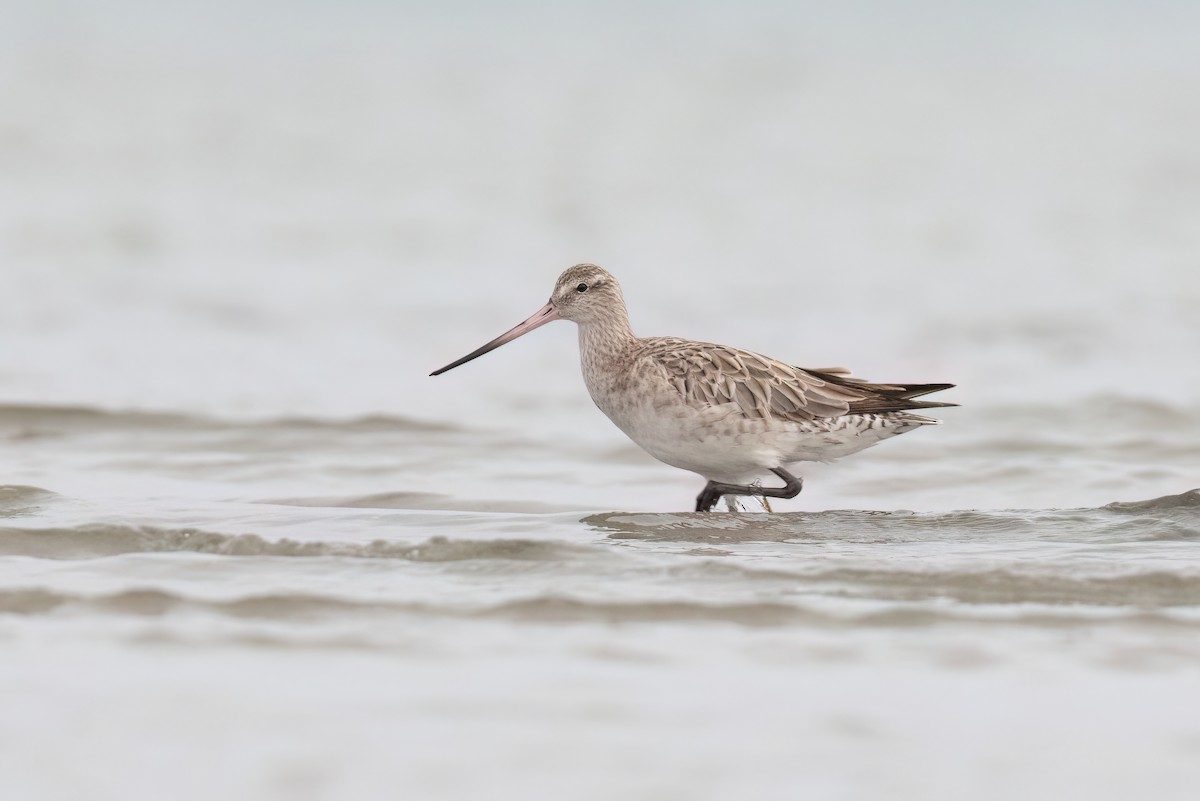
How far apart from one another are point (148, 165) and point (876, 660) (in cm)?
1802

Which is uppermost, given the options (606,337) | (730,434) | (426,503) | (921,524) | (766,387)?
(606,337)

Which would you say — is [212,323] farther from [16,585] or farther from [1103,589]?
[1103,589]

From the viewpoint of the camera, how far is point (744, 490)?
874cm

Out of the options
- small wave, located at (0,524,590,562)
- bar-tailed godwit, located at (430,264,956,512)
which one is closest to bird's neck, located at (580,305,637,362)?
bar-tailed godwit, located at (430,264,956,512)

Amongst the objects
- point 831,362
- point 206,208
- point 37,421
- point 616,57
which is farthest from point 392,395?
point 616,57

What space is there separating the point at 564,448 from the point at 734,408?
2.53 metres

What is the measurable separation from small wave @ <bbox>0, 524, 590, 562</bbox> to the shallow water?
1.0 inches

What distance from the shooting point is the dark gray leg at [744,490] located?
8750 mm

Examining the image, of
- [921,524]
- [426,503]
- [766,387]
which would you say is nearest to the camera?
[921,524]

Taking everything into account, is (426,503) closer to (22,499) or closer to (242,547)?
(242,547)

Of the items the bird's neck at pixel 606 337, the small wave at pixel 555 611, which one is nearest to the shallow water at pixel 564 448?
the small wave at pixel 555 611

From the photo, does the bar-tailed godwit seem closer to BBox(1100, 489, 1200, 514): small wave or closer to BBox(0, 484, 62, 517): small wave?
BBox(1100, 489, 1200, 514): small wave

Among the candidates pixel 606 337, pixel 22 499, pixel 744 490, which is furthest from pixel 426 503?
pixel 22 499

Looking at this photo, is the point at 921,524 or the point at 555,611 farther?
the point at 921,524
